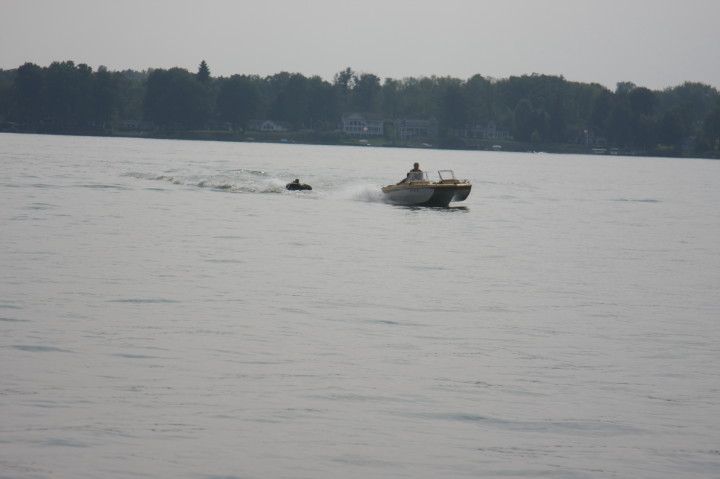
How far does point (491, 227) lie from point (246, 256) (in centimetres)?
1723

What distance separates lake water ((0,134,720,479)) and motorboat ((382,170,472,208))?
14.5 meters

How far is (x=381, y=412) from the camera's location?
38.7ft

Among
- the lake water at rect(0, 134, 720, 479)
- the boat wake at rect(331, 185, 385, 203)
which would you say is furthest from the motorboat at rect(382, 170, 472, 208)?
the lake water at rect(0, 134, 720, 479)

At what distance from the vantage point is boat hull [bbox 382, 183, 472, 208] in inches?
1871

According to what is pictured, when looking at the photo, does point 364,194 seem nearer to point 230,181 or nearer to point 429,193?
point 429,193

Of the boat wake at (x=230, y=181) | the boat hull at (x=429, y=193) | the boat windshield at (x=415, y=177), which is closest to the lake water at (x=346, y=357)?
the boat hull at (x=429, y=193)

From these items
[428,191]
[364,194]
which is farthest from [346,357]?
[364,194]

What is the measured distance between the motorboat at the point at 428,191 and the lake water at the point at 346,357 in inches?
571

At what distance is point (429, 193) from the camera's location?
47.8m

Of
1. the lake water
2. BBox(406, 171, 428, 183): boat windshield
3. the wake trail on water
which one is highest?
BBox(406, 171, 428, 183): boat windshield

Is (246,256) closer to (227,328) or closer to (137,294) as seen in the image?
(137,294)

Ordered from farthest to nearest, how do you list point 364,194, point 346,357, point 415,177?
point 364,194 → point 415,177 → point 346,357

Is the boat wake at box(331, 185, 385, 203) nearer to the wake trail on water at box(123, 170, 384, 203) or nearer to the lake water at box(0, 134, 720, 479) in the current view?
the wake trail on water at box(123, 170, 384, 203)

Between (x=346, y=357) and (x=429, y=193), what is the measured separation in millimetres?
33665
